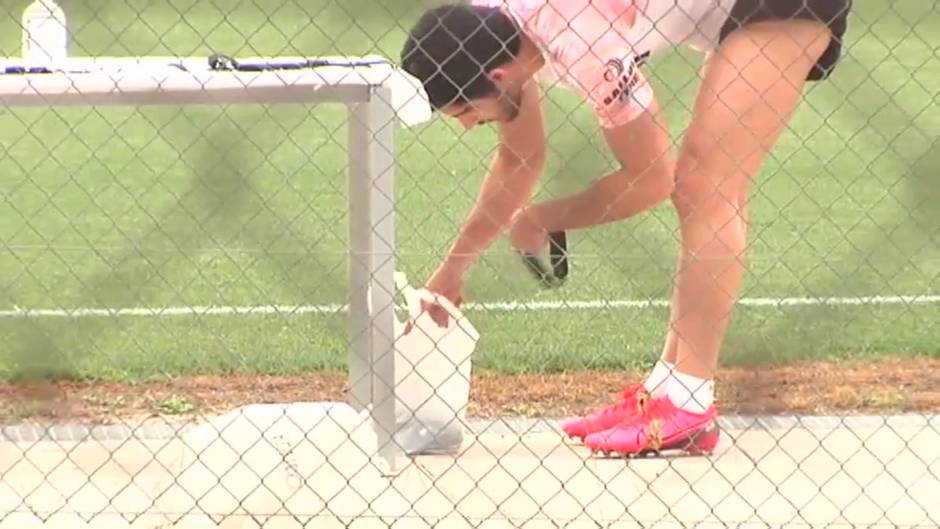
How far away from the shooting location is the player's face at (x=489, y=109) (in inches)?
140

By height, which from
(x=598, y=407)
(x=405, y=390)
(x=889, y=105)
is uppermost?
(x=405, y=390)

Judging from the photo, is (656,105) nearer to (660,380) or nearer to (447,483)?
(660,380)

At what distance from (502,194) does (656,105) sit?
1.32 feet

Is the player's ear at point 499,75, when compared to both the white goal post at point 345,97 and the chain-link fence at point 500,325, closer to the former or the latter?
the chain-link fence at point 500,325

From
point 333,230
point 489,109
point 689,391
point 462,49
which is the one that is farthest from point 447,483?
point 333,230

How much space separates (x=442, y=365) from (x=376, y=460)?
0.91 ft

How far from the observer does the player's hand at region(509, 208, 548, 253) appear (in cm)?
366

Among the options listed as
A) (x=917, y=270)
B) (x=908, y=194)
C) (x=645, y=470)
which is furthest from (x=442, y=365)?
(x=908, y=194)

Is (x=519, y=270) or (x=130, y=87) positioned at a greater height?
(x=130, y=87)

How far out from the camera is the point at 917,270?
17.8 feet

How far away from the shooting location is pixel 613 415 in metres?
3.73

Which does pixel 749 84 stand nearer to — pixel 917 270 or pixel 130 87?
pixel 130 87

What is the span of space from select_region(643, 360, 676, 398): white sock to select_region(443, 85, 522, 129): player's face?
25.4 inches

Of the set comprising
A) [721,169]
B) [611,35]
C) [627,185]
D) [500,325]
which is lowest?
[500,325]
